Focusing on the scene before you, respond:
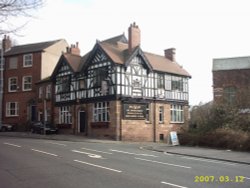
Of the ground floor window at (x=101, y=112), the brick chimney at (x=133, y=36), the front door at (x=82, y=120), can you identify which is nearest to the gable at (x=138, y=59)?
the brick chimney at (x=133, y=36)

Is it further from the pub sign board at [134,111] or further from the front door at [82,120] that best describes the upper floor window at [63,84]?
the pub sign board at [134,111]

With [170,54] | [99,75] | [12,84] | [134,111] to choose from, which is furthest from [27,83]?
[170,54]

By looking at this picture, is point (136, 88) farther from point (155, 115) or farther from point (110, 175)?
point (110, 175)

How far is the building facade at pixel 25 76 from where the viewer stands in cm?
4497

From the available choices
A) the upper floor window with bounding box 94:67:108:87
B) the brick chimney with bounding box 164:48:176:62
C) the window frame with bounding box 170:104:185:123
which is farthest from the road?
the brick chimney with bounding box 164:48:176:62

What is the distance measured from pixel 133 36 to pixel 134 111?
26.0 ft

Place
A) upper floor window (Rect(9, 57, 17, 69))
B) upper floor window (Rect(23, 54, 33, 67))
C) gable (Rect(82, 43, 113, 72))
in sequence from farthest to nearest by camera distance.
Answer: upper floor window (Rect(9, 57, 17, 69)) → upper floor window (Rect(23, 54, 33, 67)) → gable (Rect(82, 43, 113, 72))

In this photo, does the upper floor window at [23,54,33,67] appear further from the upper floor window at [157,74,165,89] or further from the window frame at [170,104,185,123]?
the window frame at [170,104,185,123]

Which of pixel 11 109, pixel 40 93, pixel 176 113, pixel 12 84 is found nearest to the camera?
pixel 176 113

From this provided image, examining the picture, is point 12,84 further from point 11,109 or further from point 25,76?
point 11,109

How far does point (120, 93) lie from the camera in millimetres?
32562

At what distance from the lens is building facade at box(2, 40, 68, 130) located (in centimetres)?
4497

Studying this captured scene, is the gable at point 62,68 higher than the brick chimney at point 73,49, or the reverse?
the brick chimney at point 73,49

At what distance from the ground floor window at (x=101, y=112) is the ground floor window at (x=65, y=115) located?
444 cm
